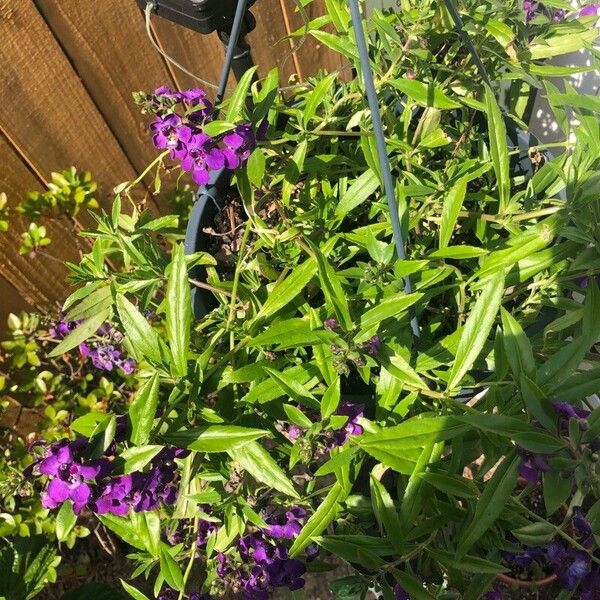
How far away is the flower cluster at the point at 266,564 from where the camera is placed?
35.6 inches

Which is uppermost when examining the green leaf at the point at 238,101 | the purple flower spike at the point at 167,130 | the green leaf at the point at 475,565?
the purple flower spike at the point at 167,130

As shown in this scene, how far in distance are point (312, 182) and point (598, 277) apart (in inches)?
19.9

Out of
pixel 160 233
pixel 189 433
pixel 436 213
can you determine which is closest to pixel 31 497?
pixel 160 233

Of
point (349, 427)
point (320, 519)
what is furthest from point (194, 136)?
point (320, 519)

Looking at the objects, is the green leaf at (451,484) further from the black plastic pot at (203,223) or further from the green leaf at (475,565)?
the black plastic pot at (203,223)

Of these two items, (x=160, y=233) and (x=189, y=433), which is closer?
(x=189, y=433)

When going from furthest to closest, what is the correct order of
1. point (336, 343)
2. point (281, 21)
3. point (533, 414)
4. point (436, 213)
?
point (281, 21) < point (436, 213) < point (336, 343) < point (533, 414)

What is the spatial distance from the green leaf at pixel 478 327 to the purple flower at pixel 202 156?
0.42m

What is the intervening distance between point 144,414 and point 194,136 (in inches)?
15.7

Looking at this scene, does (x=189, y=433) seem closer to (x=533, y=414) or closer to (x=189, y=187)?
(x=533, y=414)

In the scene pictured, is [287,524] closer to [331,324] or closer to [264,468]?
[264,468]

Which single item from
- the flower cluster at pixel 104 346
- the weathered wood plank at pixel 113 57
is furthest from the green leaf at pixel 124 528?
the weathered wood plank at pixel 113 57

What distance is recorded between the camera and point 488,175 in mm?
1188

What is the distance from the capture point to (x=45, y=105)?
135 centimetres
